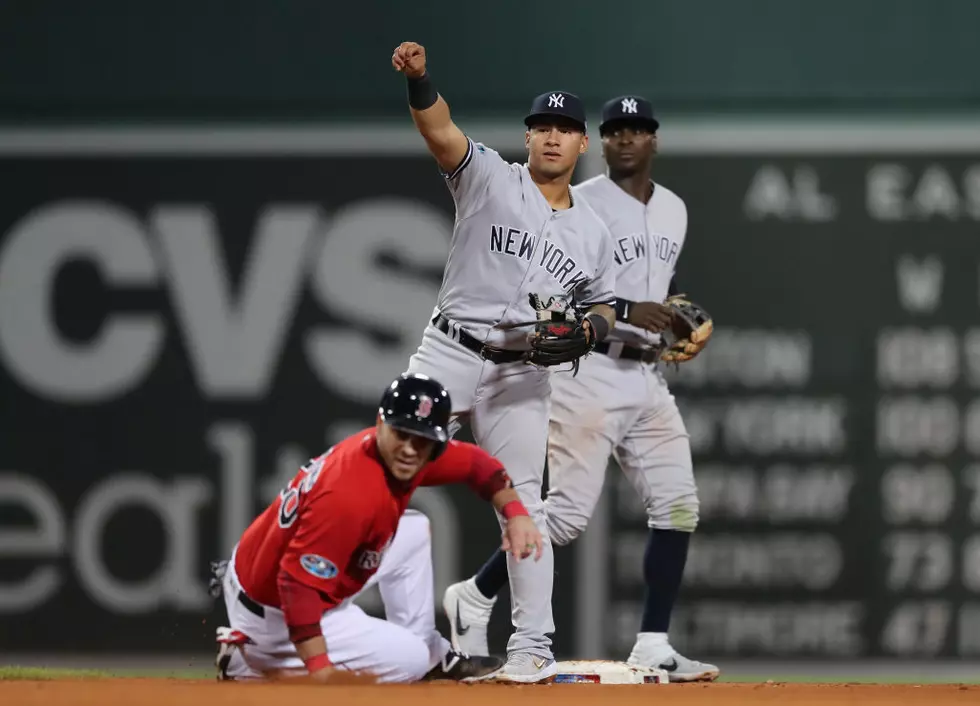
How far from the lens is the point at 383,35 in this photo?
628 centimetres

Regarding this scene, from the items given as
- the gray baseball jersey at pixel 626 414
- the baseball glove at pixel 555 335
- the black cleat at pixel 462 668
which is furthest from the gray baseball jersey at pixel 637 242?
the black cleat at pixel 462 668

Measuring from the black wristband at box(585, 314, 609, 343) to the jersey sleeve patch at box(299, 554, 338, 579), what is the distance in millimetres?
Answer: 1077

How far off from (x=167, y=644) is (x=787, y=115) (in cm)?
340

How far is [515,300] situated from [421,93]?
685mm

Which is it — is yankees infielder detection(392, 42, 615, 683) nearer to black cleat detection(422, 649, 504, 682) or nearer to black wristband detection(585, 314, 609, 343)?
black wristband detection(585, 314, 609, 343)

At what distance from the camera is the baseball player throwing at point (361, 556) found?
12.3 feet

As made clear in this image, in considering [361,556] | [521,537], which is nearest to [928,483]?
[521,537]

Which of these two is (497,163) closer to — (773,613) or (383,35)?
(383,35)

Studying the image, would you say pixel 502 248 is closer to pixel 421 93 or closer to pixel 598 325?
pixel 598 325

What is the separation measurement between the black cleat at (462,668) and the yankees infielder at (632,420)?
0.87 feet

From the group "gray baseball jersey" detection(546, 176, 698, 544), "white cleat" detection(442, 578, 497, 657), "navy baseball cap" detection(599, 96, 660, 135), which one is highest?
"navy baseball cap" detection(599, 96, 660, 135)

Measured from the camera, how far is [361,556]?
12.9ft

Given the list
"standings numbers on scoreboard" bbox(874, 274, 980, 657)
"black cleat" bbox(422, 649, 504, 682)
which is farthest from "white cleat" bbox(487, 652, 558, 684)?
"standings numbers on scoreboard" bbox(874, 274, 980, 657)

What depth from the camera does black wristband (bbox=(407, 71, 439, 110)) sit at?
394 cm
